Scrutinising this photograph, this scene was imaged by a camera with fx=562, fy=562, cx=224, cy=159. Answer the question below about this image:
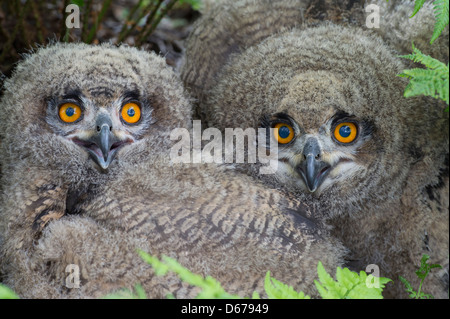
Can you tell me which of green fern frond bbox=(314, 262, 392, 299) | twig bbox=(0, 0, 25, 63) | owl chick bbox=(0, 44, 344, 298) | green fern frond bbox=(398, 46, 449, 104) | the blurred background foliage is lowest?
green fern frond bbox=(314, 262, 392, 299)

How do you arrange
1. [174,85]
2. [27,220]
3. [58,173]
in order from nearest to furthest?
[27,220] < [58,173] < [174,85]

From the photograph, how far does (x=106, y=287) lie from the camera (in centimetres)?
285

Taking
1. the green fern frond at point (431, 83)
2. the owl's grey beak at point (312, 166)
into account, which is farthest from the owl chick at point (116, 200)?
the green fern frond at point (431, 83)

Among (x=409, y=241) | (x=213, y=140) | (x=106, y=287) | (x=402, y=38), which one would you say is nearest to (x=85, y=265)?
(x=106, y=287)

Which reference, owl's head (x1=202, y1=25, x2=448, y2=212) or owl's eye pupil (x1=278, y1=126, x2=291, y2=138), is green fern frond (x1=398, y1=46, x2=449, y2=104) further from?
owl's eye pupil (x1=278, y1=126, x2=291, y2=138)

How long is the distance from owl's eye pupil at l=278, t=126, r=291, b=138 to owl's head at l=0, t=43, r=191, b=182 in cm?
73

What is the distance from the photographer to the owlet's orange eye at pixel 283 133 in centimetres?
357

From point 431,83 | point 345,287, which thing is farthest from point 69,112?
point 431,83

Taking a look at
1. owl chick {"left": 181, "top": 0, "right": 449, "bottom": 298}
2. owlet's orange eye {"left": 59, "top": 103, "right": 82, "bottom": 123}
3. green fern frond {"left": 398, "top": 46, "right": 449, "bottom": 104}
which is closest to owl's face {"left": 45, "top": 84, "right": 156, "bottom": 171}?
owlet's orange eye {"left": 59, "top": 103, "right": 82, "bottom": 123}

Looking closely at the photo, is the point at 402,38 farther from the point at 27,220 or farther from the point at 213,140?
the point at 27,220

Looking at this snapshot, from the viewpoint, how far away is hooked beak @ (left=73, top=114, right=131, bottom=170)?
10.6ft

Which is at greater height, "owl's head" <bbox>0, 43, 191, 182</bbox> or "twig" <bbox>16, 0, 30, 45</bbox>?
"twig" <bbox>16, 0, 30, 45</bbox>

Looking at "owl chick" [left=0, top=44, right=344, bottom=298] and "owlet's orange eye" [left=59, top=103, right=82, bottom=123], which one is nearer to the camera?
"owl chick" [left=0, top=44, right=344, bottom=298]
